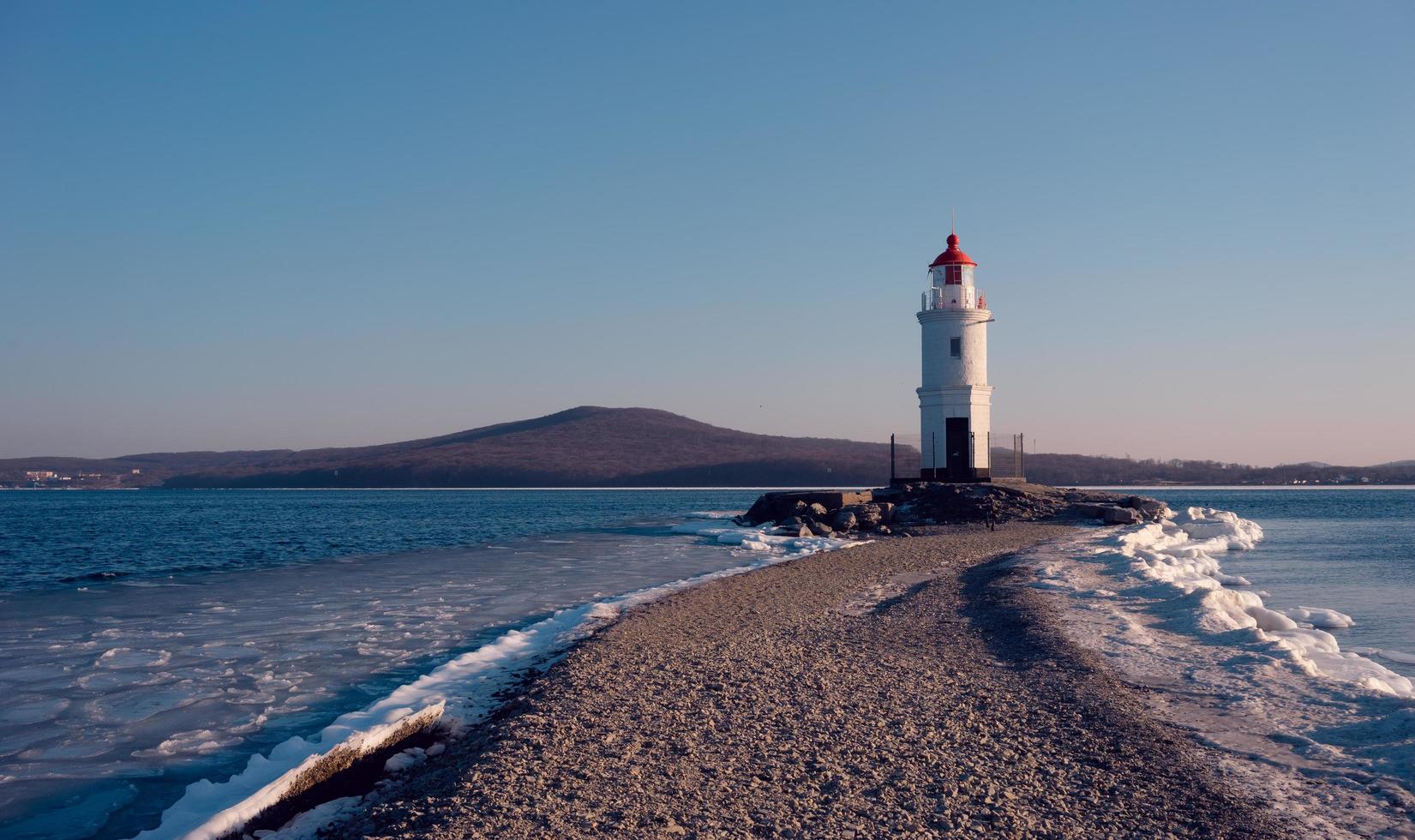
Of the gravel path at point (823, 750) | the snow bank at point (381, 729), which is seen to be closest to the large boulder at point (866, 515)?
the snow bank at point (381, 729)

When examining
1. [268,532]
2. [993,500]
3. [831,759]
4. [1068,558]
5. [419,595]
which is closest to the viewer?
[831,759]

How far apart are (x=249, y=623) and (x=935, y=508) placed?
1984 cm

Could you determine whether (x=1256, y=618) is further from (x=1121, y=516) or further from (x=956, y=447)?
(x=956, y=447)

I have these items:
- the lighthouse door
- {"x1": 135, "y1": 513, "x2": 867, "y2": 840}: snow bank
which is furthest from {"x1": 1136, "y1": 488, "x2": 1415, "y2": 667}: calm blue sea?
the lighthouse door

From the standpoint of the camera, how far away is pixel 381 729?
234 inches

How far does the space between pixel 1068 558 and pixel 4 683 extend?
14559mm

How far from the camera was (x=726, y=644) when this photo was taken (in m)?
8.61

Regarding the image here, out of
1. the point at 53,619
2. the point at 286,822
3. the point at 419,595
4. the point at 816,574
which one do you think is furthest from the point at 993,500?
the point at 286,822

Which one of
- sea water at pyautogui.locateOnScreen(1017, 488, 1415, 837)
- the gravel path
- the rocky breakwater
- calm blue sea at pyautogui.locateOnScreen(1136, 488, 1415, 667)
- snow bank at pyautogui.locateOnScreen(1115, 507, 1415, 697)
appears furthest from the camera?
the rocky breakwater

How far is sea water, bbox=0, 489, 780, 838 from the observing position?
5.93m

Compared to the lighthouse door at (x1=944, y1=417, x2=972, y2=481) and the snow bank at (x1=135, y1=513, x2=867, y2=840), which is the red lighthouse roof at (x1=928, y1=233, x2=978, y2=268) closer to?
the lighthouse door at (x1=944, y1=417, x2=972, y2=481)

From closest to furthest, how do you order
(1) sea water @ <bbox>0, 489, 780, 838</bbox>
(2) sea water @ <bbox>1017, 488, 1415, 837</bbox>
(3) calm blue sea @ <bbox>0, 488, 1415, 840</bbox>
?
(2) sea water @ <bbox>1017, 488, 1415, 837</bbox> < (1) sea water @ <bbox>0, 489, 780, 838</bbox> < (3) calm blue sea @ <bbox>0, 488, 1415, 840</bbox>

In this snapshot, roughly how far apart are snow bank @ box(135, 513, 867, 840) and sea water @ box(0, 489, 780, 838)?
0.93 ft

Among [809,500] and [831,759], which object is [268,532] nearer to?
[809,500]
